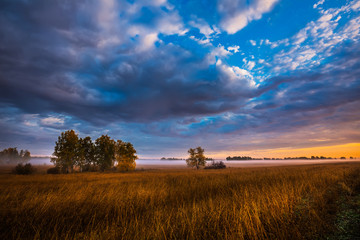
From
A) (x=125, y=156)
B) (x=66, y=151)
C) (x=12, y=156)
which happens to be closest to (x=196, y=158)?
(x=125, y=156)

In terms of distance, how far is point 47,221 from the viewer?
166 inches

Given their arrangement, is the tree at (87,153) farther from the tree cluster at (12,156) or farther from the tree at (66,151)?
the tree cluster at (12,156)

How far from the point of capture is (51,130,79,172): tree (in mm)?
36062

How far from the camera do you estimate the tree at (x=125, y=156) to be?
39.4 metres

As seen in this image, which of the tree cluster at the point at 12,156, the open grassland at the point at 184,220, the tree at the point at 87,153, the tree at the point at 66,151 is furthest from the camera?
the tree cluster at the point at 12,156

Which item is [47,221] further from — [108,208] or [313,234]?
[313,234]

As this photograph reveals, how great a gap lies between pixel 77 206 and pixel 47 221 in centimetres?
97

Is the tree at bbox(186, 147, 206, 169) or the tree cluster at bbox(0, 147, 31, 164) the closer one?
the tree at bbox(186, 147, 206, 169)

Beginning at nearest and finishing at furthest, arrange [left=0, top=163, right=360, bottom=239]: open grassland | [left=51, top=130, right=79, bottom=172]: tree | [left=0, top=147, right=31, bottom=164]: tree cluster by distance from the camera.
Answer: [left=0, top=163, right=360, bottom=239]: open grassland
[left=51, top=130, right=79, bottom=172]: tree
[left=0, top=147, right=31, bottom=164]: tree cluster

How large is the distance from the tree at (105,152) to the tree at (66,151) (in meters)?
6.43

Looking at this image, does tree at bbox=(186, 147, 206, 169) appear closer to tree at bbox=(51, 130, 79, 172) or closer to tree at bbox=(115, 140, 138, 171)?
tree at bbox=(115, 140, 138, 171)

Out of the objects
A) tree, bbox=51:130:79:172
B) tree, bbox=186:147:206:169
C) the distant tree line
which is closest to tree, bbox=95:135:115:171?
the distant tree line

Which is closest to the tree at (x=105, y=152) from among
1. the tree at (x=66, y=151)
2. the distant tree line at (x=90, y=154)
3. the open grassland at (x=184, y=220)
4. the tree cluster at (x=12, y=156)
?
the distant tree line at (x=90, y=154)

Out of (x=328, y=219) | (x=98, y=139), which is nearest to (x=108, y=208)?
(x=328, y=219)
